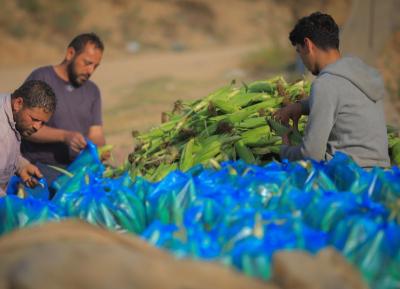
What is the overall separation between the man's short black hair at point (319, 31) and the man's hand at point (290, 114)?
0.49m

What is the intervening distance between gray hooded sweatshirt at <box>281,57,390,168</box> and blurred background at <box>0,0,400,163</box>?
172 inches

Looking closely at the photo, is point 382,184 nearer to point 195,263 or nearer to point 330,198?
point 330,198

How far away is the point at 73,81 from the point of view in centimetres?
557

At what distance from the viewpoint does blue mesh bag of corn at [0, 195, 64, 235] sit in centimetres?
351

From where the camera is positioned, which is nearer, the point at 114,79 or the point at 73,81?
the point at 73,81

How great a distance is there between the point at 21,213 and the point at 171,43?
60.8ft

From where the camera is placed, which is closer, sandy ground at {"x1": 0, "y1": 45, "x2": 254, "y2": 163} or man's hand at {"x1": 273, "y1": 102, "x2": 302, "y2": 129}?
man's hand at {"x1": 273, "y1": 102, "x2": 302, "y2": 129}

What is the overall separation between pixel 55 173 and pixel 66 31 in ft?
53.0

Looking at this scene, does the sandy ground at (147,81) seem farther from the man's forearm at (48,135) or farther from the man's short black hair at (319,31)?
the man's short black hair at (319,31)

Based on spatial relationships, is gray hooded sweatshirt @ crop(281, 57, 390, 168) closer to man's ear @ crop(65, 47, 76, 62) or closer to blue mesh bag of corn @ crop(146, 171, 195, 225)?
blue mesh bag of corn @ crop(146, 171, 195, 225)

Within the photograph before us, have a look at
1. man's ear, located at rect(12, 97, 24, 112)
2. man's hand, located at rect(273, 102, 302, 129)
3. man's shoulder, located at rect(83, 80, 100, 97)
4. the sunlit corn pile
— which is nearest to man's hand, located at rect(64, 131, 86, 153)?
the sunlit corn pile

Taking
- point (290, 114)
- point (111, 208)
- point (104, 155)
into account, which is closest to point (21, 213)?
point (111, 208)

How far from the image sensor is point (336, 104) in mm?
3637

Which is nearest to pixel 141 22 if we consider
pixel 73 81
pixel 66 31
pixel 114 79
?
pixel 66 31
